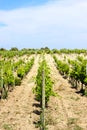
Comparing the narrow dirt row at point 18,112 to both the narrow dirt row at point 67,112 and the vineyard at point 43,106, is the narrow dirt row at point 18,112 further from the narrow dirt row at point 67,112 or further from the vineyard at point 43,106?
the narrow dirt row at point 67,112

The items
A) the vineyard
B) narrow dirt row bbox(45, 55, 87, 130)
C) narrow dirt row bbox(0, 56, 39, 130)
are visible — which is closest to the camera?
Answer: the vineyard

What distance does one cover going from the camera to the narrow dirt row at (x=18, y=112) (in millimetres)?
14742

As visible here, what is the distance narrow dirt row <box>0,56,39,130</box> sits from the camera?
48.4ft

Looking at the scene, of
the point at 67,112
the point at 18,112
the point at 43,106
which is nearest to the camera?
the point at 43,106

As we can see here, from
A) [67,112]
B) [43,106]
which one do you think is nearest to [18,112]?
[67,112]

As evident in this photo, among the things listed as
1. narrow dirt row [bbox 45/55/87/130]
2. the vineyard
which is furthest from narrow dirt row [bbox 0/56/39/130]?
narrow dirt row [bbox 45/55/87/130]

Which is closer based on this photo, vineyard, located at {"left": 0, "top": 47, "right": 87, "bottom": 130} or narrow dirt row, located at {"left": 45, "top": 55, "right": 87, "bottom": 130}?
vineyard, located at {"left": 0, "top": 47, "right": 87, "bottom": 130}

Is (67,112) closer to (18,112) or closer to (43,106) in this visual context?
(18,112)

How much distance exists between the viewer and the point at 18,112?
17406 millimetres

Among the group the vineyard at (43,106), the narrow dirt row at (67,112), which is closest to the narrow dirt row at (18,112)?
the vineyard at (43,106)

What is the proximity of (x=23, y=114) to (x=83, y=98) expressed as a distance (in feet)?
21.8

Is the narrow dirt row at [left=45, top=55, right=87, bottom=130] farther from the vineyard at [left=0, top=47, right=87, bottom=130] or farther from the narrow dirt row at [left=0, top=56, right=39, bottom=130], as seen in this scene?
the narrow dirt row at [left=0, top=56, right=39, bottom=130]

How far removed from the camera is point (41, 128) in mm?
13992

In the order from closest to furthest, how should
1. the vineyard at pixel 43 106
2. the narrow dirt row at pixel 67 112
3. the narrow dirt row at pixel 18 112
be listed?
the vineyard at pixel 43 106 < the narrow dirt row at pixel 18 112 < the narrow dirt row at pixel 67 112
